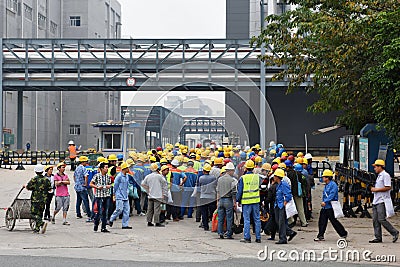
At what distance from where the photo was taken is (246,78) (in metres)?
42.5

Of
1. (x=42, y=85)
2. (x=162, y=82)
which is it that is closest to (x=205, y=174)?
(x=162, y=82)

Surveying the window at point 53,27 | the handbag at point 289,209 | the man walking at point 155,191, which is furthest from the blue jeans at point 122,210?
the window at point 53,27

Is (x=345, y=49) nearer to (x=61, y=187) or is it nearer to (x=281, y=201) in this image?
(x=281, y=201)

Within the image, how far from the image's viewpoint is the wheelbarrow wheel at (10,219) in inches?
593

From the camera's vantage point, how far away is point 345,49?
17906mm

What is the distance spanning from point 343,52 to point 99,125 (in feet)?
87.3

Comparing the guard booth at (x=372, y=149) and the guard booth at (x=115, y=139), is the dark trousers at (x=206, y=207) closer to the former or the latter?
the guard booth at (x=372, y=149)

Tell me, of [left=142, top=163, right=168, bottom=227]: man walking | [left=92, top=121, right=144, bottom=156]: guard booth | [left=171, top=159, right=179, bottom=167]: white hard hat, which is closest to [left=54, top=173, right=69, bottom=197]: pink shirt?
[left=142, top=163, right=168, bottom=227]: man walking

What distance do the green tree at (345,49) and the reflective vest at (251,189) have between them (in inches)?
152

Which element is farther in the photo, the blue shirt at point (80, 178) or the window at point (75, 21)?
the window at point (75, 21)

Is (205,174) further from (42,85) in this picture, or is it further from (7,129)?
(7,129)

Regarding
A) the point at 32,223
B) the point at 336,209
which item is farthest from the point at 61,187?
the point at 336,209

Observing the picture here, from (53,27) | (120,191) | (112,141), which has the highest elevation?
(53,27)

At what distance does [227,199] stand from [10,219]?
5.28 m
